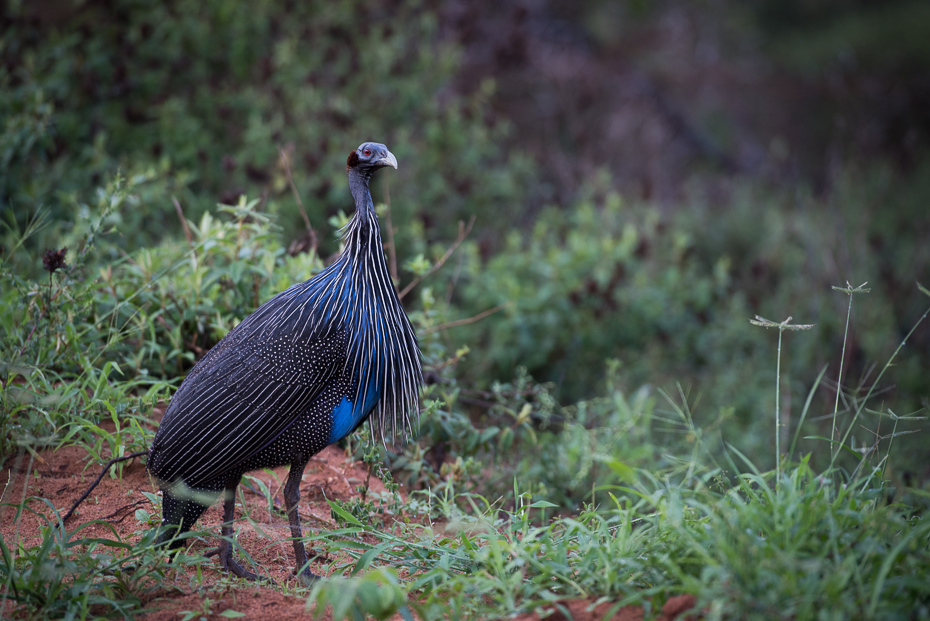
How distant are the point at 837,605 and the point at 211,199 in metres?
5.66

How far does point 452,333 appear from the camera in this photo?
5.99 metres

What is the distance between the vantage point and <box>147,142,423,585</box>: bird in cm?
279

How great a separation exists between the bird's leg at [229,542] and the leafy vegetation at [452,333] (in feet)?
0.34

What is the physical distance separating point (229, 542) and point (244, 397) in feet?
1.93

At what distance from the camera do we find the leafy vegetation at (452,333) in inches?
96.7

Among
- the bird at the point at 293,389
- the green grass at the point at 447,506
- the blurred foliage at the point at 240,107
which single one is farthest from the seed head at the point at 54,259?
the blurred foliage at the point at 240,107

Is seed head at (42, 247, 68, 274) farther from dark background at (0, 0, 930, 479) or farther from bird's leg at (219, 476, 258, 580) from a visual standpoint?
bird's leg at (219, 476, 258, 580)

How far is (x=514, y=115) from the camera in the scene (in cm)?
1104

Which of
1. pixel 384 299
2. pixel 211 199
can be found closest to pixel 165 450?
pixel 384 299

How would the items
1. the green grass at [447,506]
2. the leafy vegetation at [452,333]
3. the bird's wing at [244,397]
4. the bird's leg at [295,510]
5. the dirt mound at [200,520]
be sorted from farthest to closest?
the bird's leg at [295,510], the bird's wing at [244,397], the dirt mound at [200,520], the leafy vegetation at [452,333], the green grass at [447,506]

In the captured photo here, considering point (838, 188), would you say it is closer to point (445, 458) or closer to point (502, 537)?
point (445, 458)

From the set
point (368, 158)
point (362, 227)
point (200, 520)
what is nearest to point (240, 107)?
point (368, 158)

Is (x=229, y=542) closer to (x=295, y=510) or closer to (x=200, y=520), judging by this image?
(x=295, y=510)

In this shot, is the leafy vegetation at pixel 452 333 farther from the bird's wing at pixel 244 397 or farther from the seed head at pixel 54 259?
the bird's wing at pixel 244 397
